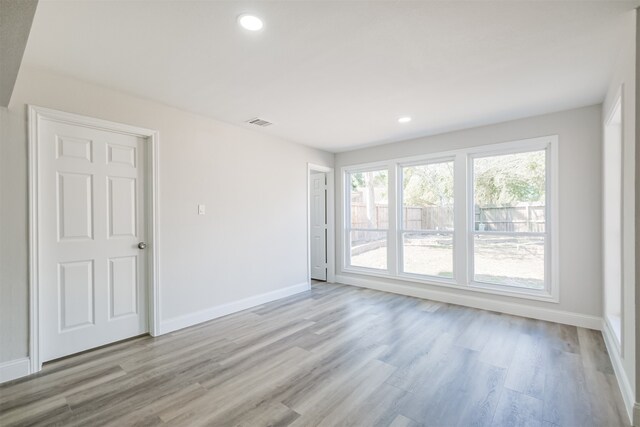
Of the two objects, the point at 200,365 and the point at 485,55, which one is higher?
the point at 485,55

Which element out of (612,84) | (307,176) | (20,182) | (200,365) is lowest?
(200,365)

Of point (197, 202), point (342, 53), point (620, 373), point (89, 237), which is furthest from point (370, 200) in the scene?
point (89, 237)

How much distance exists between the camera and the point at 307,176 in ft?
16.8

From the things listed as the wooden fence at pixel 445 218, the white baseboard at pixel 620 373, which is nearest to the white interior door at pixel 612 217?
the white baseboard at pixel 620 373

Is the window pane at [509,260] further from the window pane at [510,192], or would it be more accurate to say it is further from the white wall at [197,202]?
the white wall at [197,202]

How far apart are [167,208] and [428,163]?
3.78m

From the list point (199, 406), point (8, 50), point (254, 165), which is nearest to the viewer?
point (8, 50)

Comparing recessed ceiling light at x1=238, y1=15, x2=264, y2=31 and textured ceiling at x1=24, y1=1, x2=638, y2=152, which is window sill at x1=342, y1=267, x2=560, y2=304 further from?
recessed ceiling light at x1=238, y1=15, x2=264, y2=31

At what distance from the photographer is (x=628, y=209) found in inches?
78.9

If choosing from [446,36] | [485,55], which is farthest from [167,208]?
[485,55]

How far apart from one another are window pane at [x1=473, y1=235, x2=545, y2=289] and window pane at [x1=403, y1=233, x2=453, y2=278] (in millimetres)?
380

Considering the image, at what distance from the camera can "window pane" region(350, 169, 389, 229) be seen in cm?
518

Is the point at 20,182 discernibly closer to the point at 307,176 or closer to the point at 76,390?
the point at 76,390

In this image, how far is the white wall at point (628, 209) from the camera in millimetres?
1862
